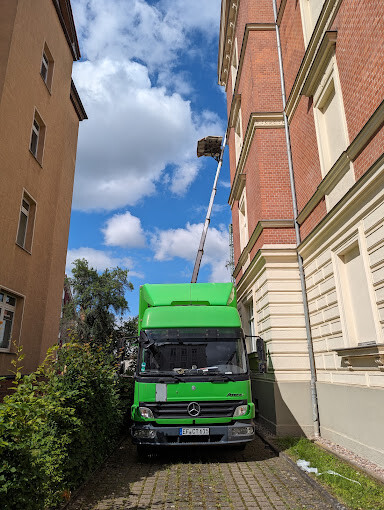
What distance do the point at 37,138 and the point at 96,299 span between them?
84.9 feet

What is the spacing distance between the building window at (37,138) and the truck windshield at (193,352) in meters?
7.87

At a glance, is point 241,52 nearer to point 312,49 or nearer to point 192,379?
point 312,49

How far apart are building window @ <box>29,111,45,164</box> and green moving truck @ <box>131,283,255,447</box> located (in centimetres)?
725

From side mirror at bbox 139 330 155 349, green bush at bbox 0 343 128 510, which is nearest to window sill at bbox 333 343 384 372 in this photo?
side mirror at bbox 139 330 155 349

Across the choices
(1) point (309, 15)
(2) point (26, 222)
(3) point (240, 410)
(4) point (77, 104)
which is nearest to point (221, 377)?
(3) point (240, 410)

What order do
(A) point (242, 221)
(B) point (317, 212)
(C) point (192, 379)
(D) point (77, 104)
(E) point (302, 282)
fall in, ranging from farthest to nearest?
(D) point (77, 104) → (A) point (242, 221) → (E) point (302, 282) → (B) point (317, 212) → (C) point (192, 379)

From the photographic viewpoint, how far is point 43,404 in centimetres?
410

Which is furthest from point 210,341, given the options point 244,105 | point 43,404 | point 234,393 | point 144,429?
point 244,105

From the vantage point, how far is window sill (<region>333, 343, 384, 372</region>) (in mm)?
5969

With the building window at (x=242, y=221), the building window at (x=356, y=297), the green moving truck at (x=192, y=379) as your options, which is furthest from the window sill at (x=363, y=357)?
the building window at (x=242, y=221)

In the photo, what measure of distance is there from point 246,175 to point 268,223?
149 inches

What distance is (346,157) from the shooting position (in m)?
7.26

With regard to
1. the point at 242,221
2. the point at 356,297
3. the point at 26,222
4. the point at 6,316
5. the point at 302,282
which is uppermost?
the point at 242,221

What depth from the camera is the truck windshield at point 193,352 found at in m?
7.38
